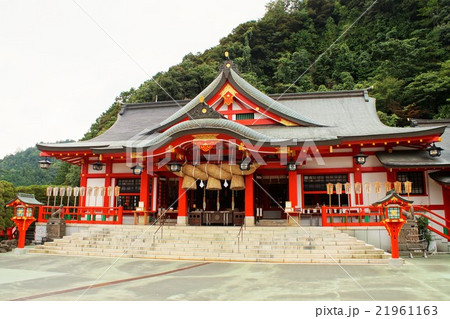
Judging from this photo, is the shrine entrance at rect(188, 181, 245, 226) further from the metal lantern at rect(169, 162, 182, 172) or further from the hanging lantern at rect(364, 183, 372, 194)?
the hanging lantern at rect(364, 183, 372, 194)

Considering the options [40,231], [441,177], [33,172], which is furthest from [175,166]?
[33,172]

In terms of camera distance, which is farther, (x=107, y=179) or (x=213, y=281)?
(x=107, y=179)

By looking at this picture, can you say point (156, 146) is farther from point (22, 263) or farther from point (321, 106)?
point (321, 106)

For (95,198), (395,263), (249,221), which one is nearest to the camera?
(395,263)

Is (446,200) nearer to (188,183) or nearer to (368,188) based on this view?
(368,188)

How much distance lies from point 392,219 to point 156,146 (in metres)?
9.62

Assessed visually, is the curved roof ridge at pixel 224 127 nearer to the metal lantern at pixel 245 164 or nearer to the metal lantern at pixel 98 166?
the metal lantern at pixel 245 164

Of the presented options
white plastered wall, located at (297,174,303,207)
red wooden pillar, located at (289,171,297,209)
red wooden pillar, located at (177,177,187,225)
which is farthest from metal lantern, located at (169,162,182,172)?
white plastered wall, located at (297,174,303,207)

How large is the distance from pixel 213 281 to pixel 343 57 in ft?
144

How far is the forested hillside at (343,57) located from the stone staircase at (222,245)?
21.8m

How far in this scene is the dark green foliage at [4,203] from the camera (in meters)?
14.5

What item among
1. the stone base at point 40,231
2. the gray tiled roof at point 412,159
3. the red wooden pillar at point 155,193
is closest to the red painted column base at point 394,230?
the gray tiled roof at point 412,159

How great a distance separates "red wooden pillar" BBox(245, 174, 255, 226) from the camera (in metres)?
14.6

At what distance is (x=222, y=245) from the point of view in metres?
11.8
